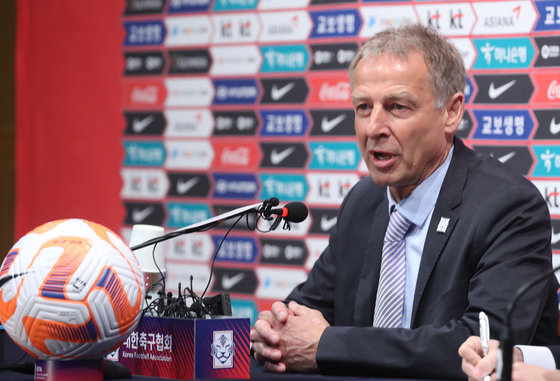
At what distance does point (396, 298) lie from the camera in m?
2.16

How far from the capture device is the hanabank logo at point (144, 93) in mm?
4113

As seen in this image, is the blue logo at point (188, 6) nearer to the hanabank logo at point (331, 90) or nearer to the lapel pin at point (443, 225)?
the hanabank logo at point (331, 90)

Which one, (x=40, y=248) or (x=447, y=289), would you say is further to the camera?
(x=447, y=289)

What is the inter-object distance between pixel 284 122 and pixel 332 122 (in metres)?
0.25

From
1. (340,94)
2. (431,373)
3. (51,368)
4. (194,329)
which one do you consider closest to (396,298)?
(431,373)

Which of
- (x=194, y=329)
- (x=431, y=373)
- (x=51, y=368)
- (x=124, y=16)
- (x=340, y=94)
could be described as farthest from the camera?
(x=124, y=16)

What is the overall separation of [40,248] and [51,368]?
23cm

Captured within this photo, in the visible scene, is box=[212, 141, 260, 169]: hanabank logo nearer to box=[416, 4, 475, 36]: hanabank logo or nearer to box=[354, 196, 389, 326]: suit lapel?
box=[416, 4, 475, 36]: hanabank logo

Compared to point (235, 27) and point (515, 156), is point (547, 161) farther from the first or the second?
point (235, 27)

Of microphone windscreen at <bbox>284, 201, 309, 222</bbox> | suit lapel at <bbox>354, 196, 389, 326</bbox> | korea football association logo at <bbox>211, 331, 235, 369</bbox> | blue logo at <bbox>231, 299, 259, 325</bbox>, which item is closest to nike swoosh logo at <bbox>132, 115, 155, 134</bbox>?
blue logo at <bbox>231, 299, 259, 325</bbox>

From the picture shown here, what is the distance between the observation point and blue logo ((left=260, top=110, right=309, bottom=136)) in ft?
12.4

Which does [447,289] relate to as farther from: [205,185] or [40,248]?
[205,185]

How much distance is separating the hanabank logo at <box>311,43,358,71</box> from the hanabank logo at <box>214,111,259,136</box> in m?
0.41

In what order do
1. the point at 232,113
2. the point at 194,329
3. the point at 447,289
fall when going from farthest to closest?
the point at 232,113, the point at 447,289, the point at 194,329
